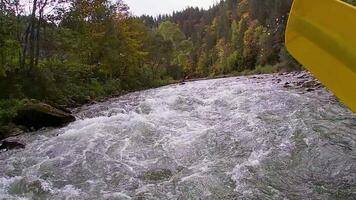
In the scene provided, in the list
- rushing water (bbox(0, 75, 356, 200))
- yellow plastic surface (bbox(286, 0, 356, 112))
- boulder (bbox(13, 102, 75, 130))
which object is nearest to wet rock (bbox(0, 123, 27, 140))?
boulder (bbox(13, 102, 75, 130))

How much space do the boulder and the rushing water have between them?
79 cm

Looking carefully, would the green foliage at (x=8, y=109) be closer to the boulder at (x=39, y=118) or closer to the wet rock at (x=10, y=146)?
the boulder at (x=39, y=118)

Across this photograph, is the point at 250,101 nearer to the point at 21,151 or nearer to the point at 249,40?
the point at 21,151

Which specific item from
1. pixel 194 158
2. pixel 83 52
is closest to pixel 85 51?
pixel 83 52

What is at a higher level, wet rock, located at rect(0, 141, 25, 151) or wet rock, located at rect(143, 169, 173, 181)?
wet rock, located at rect(143, 169, 173, 181)

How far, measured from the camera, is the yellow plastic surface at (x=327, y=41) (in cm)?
151

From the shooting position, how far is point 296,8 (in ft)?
5.16

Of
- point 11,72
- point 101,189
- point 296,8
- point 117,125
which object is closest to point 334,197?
point 101,189

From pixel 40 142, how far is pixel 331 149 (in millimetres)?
5605

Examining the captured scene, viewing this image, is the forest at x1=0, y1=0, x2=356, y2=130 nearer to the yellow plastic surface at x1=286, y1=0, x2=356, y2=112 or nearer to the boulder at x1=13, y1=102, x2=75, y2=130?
the boulder at x1=13, y1=102, x2=75, y2=130

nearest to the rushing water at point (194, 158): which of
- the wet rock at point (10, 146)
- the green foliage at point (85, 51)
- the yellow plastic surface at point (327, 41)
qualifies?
the wet rock at point (10, 146)

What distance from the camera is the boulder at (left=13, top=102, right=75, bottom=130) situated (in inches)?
396

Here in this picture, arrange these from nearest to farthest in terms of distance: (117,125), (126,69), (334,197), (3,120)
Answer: (334,197)
(117,125)
(3,120)
(126,69)

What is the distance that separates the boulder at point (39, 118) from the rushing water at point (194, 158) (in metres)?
0.79
